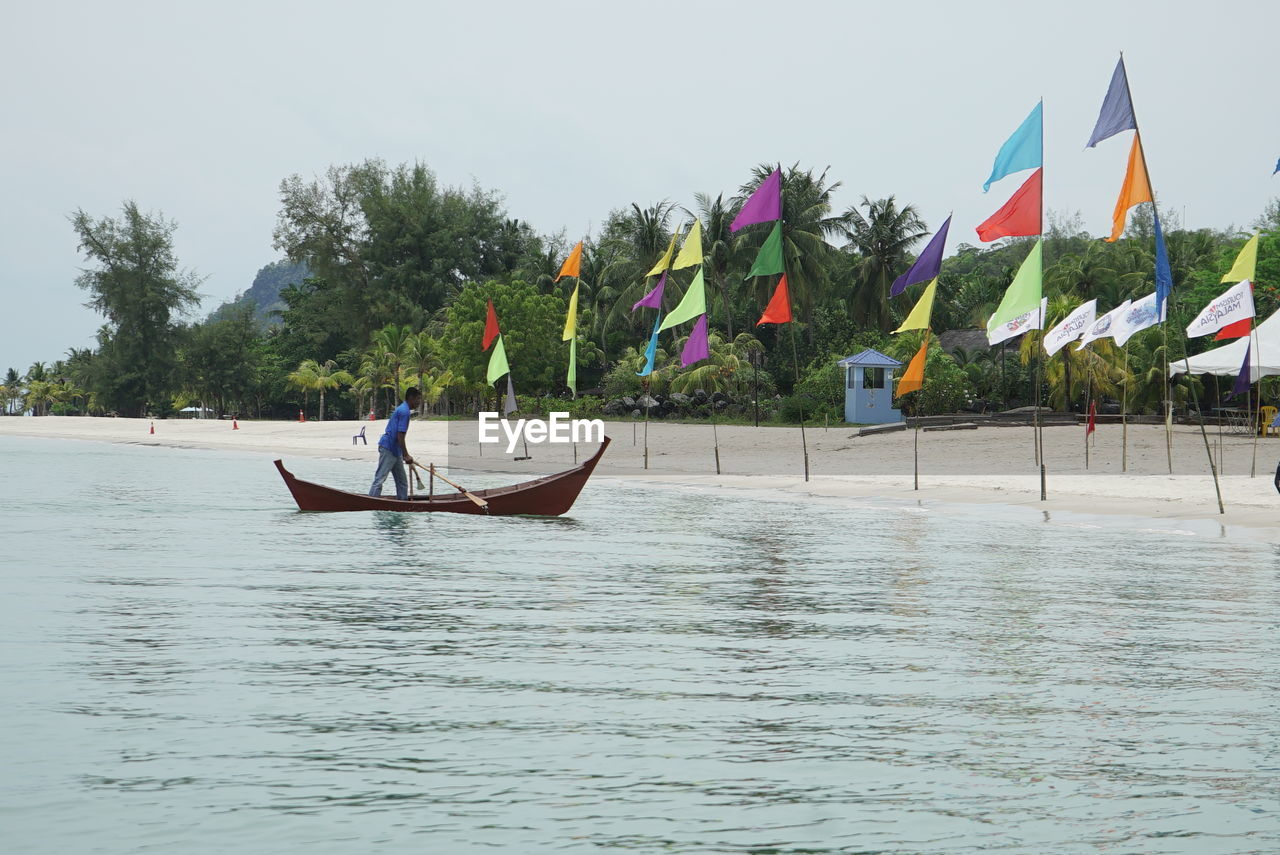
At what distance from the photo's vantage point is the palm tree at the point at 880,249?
6606 cm

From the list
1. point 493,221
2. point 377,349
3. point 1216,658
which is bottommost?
point 1216,658

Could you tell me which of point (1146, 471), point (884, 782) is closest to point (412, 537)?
point (884, 782)

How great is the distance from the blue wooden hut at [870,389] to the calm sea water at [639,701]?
3222 cm

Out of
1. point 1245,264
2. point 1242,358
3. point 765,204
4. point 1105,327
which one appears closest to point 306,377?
point 765,204

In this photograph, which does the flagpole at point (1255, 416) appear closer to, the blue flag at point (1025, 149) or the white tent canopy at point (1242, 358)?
the white tent canopy at point (1242, 358)

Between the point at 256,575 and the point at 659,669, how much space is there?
690cm

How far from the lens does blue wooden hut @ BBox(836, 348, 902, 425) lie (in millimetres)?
48781

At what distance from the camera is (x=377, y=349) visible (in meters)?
83.6

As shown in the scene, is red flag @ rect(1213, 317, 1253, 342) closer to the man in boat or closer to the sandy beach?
the sandy beach

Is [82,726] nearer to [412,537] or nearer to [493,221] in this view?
[412,537]

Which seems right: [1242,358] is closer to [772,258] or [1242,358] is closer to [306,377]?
[772,258]

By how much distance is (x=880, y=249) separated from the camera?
6694 cm

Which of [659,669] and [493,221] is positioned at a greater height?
[493,221]

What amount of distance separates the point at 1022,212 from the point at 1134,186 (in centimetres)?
316
